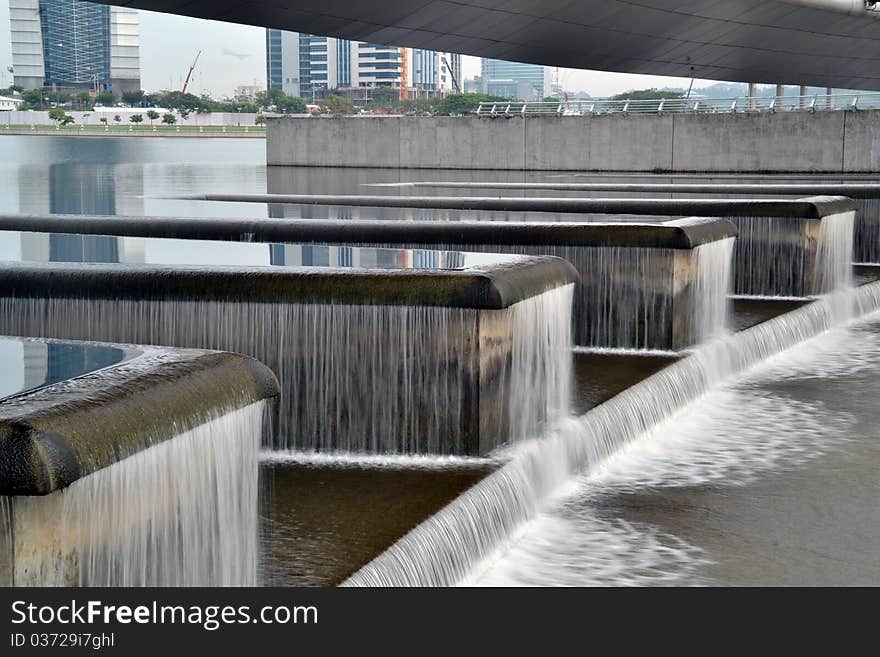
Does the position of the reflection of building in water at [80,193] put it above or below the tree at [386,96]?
below

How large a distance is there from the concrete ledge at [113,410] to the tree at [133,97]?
8883 cm

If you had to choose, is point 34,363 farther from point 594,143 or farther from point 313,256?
point 594,143

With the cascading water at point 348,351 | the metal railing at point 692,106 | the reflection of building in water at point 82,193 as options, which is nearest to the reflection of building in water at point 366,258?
the cascading water at point 348,351

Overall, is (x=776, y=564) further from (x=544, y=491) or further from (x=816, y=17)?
(x=816, y=17)

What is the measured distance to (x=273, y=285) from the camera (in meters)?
6.88

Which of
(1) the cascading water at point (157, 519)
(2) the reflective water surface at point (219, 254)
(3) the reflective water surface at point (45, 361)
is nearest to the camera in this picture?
(1) the cascading water at point (157, 519)

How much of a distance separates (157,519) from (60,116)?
96350 millimetres

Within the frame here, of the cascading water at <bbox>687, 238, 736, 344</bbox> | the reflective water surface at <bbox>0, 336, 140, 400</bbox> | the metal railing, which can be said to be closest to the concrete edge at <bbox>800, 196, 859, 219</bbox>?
the cascading water at <bbox>687, 238, 736, 344</bbox>

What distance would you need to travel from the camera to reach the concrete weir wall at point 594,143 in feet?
108

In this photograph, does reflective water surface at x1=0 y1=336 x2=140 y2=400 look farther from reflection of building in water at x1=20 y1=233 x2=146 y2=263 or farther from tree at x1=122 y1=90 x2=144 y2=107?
tree at x1=122 y1=90 x2=144 y2=107

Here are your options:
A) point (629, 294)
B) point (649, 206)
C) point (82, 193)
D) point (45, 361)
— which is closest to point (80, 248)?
point (629, 294)

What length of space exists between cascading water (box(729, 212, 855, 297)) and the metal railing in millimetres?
18942

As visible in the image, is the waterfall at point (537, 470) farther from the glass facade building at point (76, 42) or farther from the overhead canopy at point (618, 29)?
the glass facade building at point (76, 42)
